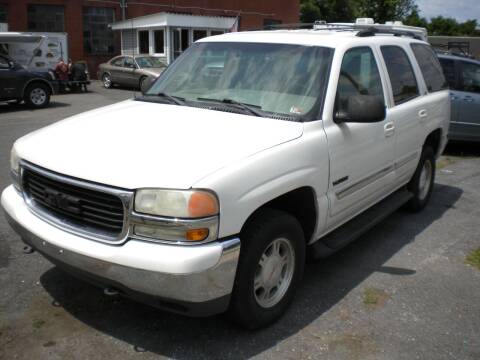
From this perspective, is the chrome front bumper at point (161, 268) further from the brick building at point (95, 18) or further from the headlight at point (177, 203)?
the brick building at point (95, 18)

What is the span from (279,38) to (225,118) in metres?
1.03

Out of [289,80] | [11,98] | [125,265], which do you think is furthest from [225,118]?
[11,98]

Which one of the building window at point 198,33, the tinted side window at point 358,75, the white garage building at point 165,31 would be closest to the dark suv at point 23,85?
the white garage building at point 165,31

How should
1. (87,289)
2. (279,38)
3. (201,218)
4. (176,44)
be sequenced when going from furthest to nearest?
(176,44) < (279,38) < (87,289) < (201,218)

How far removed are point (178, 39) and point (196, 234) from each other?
25.3 meters

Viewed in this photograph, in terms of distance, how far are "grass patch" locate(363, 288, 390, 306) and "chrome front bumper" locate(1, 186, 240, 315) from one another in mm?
1393

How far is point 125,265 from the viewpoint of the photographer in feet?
9.17

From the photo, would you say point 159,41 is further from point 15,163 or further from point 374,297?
point 374,297

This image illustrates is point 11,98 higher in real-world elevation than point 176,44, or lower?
lower

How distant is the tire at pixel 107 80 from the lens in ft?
73.1

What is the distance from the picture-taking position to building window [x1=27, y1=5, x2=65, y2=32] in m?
25.7

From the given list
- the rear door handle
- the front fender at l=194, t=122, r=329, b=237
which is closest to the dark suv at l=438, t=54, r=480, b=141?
the rear door handle

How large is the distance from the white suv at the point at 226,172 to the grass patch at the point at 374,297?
1.43 feet

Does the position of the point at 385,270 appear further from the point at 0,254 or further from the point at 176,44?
the point at 176,44
